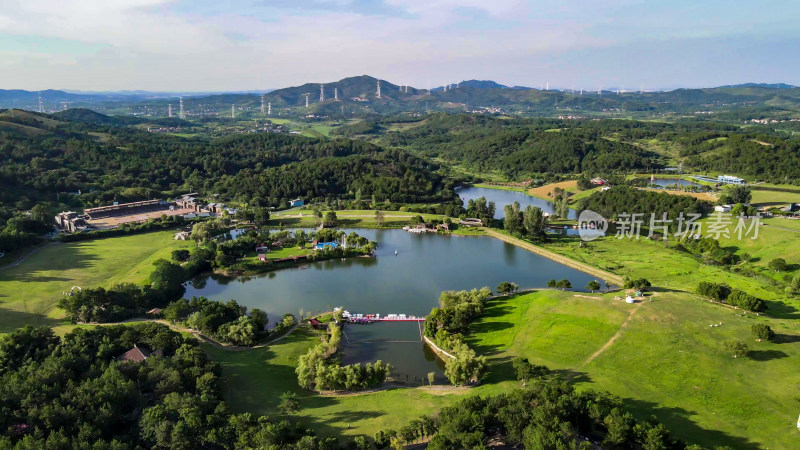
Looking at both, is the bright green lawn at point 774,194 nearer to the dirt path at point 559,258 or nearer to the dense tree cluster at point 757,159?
the dense tree cluster at point 757,159

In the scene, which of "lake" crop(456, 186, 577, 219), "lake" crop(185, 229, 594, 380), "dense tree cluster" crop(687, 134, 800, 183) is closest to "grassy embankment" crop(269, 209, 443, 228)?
"lake" crop(185, 229, 594, 380)

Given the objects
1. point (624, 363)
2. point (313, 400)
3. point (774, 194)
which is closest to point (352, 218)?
point (313, 400)

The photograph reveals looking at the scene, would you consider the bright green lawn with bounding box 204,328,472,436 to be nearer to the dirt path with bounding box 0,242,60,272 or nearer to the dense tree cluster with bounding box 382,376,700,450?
the dense tree cluster with bounding box 382,376,700,450

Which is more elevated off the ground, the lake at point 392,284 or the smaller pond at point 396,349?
the lake at point 392,284

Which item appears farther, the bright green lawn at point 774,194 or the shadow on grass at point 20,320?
the bright green lawn at point 774,194

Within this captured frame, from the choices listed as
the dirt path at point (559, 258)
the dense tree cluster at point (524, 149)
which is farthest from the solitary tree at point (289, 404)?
the dense tree cluster at point (524, 149)

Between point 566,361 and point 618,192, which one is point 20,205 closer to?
point 566,361
